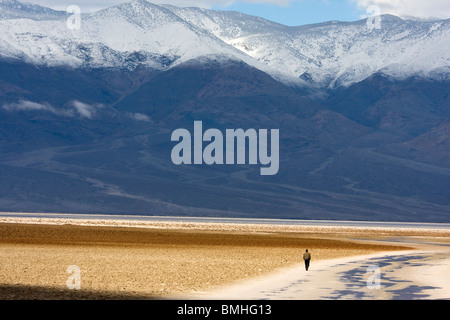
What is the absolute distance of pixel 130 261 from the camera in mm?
41875

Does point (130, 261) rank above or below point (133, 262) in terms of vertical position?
above

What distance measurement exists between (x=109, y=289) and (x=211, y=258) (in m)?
17.0

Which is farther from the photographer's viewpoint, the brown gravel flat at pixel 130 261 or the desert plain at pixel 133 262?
the brown gravel flat at pixel 130 261

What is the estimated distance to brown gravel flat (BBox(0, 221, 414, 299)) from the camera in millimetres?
29906

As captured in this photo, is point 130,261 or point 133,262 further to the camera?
point 130,261

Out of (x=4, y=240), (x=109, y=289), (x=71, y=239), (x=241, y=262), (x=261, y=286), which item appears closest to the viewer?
(x=109, y=289)

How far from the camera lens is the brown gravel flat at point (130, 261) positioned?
29906mm

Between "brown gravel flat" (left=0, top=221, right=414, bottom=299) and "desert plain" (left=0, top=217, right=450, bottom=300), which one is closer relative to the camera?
"desert plain" (left=0, top=217, right=450, bottom=300)
